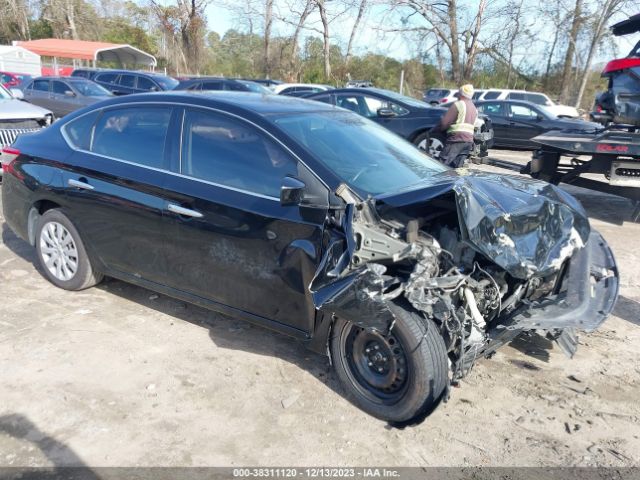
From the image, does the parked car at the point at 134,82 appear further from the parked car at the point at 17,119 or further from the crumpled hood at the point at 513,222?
the crumpled hood at the point at 513,222

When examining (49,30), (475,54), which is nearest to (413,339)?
(475,54)

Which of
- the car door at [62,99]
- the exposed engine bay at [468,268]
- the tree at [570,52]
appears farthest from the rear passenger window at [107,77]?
the tree at [570,52]

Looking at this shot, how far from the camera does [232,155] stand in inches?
147

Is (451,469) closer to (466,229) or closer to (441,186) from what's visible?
(466,229)

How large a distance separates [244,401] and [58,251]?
7.95 feet

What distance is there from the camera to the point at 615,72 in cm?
864

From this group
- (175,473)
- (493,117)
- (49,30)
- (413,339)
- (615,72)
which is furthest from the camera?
(49,30)

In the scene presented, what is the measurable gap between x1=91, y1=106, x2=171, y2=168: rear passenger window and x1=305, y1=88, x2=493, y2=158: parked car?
7161 millimetres

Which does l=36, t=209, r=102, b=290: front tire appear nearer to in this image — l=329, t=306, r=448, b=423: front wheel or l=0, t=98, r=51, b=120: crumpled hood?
l=329, t=306, r=448, b=423: front wheel

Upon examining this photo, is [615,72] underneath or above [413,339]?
above

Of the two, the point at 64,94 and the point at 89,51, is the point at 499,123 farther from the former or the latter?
the point at 89,51

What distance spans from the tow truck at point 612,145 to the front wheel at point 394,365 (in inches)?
243

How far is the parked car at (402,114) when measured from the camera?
1113cm

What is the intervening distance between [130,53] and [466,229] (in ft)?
129
